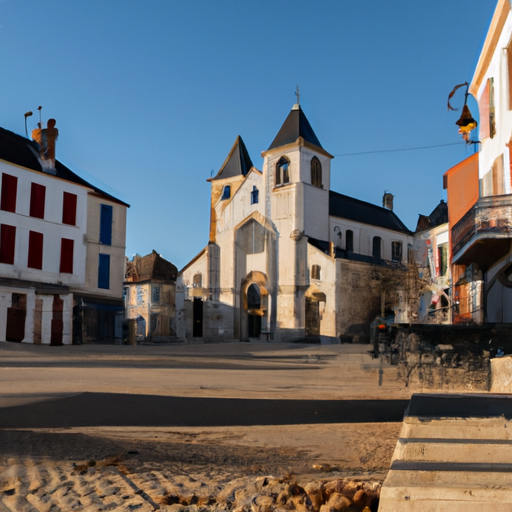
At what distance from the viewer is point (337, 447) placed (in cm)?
753

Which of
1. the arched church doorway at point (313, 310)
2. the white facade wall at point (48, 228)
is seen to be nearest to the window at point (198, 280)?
the arched church doorway at point (313, 310)

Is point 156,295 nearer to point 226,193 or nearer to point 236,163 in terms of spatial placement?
point 226,193

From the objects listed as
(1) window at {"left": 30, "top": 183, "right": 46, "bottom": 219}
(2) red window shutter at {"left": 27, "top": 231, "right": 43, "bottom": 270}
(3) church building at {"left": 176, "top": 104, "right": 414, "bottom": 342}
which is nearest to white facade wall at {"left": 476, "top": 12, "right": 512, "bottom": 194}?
(3) church building at {"left": 176, "top": 104, "right": 414, "bottom": 342}

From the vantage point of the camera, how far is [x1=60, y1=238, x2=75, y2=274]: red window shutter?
105 feet

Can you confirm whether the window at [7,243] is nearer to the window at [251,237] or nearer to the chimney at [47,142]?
the chimney at [47,142]

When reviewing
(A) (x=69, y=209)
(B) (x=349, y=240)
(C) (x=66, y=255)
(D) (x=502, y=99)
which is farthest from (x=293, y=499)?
(B) (x=349, y=240)

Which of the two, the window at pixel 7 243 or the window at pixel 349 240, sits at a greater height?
the window at pixel 349 240

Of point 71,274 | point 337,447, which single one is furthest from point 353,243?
point 337,447

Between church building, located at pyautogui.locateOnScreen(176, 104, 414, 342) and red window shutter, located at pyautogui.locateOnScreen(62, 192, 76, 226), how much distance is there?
547 inches

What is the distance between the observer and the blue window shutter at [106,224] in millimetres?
35031

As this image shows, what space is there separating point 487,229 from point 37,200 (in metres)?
22.6

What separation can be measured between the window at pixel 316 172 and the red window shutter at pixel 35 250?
19274 mm

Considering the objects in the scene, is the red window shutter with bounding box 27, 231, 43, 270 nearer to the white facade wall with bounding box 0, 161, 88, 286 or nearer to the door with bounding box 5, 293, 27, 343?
the white facade wall with bounding box 0, 161, 88, 286

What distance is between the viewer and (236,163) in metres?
50.3
